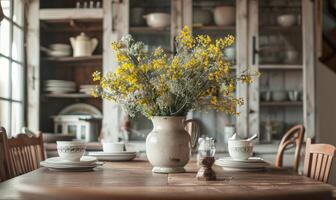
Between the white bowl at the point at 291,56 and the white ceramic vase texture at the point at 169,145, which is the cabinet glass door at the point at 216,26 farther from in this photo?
the white ceramic vase texture at the point at 169,145

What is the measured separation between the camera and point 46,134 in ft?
11.9

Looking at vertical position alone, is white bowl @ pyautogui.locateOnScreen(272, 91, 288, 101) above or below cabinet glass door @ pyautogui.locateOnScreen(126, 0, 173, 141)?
below

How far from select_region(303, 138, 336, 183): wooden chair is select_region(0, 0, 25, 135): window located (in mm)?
2127

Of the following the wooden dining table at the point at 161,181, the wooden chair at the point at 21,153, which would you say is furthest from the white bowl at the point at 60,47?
the wooden dining table at the point at 161,181

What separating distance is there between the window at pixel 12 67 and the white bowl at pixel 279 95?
75.9 inches

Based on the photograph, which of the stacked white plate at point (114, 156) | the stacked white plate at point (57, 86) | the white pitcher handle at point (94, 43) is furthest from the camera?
the white pitcher handle at point (94, 43)

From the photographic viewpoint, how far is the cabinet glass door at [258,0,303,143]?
3.71 metres

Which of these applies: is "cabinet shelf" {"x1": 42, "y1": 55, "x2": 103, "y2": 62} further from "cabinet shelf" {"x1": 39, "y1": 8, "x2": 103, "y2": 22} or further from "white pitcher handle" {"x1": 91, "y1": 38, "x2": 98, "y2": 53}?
"cabinet shelf" {"x1": 39, "y1": 8, "x2": 103, "y2": 22}

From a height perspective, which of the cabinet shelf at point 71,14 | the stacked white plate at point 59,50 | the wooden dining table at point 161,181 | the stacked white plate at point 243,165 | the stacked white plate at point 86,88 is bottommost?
the wooden dining table at point 161,181

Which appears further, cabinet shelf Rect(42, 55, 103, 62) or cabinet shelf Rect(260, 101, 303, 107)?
cabinet shelf Rect(42, 55, 103, 62)

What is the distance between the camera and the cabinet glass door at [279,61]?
146 inches

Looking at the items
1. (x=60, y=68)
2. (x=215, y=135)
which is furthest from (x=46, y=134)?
(x=215, y=135)

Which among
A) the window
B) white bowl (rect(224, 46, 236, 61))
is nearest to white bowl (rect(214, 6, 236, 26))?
white bowl (rect(224, 46, 236, 61))

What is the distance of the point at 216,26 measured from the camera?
374cm
